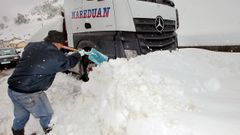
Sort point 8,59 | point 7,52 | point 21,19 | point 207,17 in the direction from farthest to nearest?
point 21,19
point 207,17
point 7,52
point 8,59

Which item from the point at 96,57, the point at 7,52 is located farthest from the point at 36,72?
the point at 7,52

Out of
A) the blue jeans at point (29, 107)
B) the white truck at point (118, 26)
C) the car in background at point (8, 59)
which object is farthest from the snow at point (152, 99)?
the car in background at point (8, 59)

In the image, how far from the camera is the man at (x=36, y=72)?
4691 mm

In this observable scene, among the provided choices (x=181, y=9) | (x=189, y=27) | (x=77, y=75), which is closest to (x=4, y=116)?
(x=77, y=75)

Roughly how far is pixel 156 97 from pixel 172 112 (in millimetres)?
290

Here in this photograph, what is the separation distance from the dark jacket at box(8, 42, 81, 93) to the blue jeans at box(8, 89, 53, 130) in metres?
0.10

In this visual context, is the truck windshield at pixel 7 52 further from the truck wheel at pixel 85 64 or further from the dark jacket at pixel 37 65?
the dark jacket at pixel 37 65

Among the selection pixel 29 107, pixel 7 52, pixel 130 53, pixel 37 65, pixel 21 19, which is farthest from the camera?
pixel 21 19

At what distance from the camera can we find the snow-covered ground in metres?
3.51

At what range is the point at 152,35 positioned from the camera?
684cm

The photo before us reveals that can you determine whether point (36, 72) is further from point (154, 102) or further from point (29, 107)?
point (154, 102)

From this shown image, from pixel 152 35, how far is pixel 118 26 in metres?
0.91

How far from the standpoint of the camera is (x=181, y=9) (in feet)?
100

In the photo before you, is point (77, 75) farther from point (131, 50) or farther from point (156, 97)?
point (156, 97)
